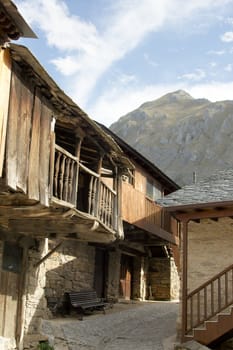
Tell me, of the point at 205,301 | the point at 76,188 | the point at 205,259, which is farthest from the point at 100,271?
the point at 76,188

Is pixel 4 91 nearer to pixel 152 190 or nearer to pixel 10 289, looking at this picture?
pixel 10 289

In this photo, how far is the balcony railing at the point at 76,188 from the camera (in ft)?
28.0

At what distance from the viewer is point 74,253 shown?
52.4 feet

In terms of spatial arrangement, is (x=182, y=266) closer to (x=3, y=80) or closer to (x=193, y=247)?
(x=193, y=247)

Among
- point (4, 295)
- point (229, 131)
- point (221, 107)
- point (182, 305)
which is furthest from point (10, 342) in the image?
point (221, 107)

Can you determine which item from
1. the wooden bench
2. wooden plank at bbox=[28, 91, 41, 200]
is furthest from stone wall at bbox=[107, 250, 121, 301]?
wooden plank at bbox=[28, 91, 41, 200]

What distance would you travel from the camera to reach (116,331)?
507 inches

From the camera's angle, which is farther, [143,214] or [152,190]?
[152,190]

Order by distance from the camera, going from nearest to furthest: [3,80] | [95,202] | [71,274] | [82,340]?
[3,80]
[95,202]
[82,340]
[71,274]

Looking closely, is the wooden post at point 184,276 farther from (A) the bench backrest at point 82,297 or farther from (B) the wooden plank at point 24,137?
(B) the wooden plank at point 24,137

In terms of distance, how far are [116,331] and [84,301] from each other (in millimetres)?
2788

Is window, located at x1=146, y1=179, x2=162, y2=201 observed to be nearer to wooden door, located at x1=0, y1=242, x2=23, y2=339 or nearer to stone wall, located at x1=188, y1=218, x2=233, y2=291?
stone wall, located at x1=188, y1=218, x2=233, y2=291

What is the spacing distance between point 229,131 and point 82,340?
177 ft

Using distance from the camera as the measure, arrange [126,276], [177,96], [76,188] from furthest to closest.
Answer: [177,96] → [126,276] → [76,188]
